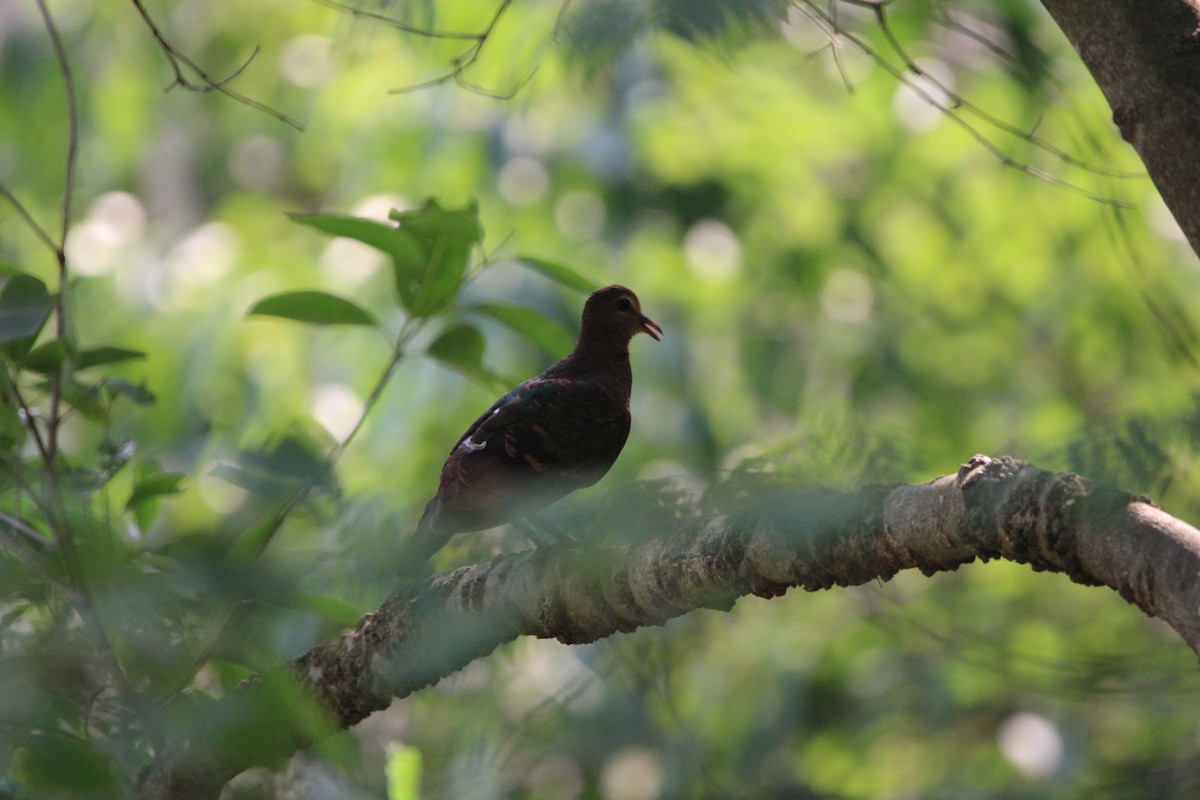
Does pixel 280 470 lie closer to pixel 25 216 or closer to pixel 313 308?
pixel 25 216

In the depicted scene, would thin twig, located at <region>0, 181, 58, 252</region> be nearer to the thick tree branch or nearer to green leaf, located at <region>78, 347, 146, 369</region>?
green leaf, located at <region>78, 347, 146, 369</region>

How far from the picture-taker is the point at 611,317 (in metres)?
3.19

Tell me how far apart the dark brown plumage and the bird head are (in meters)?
0.22

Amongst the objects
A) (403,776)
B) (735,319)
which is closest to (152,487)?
(403,776)

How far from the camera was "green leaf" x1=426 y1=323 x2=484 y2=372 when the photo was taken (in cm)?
240

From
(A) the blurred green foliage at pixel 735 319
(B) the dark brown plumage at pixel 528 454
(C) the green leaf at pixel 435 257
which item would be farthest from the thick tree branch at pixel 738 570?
(A) the blurred green foliage at pixel 735 319

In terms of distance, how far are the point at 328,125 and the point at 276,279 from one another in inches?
67.3

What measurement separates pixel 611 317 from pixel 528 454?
0.74 meters

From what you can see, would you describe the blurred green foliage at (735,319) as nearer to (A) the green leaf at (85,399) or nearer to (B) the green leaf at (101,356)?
(A) the green leaf at (85,399)

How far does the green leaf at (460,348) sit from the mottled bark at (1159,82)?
4.14 ft

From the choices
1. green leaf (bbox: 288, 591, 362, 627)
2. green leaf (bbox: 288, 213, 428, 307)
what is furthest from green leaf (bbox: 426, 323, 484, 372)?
green leaf (bbox: 288, 591, 362, 627)

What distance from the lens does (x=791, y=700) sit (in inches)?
213

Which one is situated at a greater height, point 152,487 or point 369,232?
point 369,232

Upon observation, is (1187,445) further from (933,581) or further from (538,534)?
(933,581)
